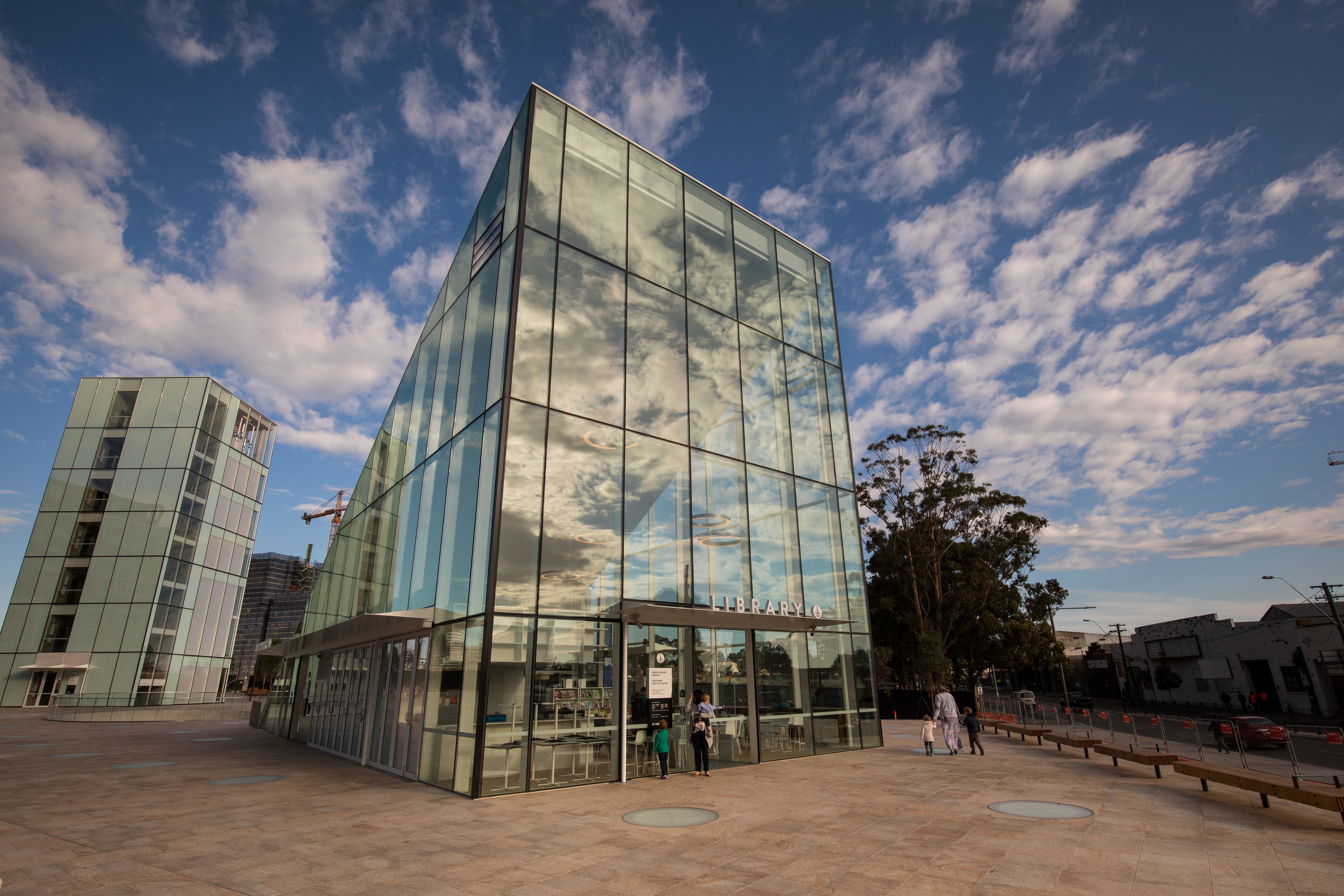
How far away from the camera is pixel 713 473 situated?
16500mm

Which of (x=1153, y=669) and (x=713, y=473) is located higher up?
(x=713, y=473)

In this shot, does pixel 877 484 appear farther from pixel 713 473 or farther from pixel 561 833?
pixel 561 833

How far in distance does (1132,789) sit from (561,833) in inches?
403

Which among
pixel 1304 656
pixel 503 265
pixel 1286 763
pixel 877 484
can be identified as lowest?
pixel 1286 763

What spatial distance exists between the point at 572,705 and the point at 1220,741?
19011 mm

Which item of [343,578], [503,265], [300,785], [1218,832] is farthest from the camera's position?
[343,578]

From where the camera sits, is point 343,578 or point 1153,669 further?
point 1153,669

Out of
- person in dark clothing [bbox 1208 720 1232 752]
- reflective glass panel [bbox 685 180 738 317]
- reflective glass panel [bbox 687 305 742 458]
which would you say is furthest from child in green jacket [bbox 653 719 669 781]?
person in dark clothing [bbox 1208 720 1232 752]

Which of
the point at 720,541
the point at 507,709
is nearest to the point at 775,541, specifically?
the point at 720,541

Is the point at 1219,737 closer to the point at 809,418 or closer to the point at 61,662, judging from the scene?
the point at 809,418

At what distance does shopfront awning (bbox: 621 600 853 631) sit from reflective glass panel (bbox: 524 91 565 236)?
8.97 meters

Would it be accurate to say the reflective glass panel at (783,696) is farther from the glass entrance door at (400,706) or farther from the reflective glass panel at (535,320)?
the reflective glass panel at (535,320)

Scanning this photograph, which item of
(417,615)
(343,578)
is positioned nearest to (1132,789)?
(417,615)

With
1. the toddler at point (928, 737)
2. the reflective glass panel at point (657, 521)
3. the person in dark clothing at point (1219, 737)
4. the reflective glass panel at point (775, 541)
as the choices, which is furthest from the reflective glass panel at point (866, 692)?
the person in dark clothing at point (1219, 737)
